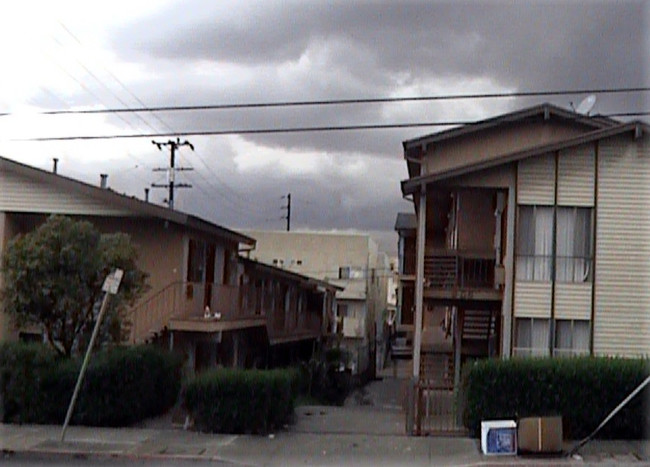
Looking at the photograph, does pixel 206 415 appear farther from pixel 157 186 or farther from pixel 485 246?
pixel 157 186

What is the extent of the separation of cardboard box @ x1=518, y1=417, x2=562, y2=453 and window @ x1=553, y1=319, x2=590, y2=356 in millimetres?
7361

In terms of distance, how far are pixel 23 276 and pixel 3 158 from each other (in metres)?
6.91

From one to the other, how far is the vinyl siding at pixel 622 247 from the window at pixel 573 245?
0.90 feet

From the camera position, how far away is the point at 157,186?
176 ft

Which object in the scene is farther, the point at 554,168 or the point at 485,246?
the point at 485,246

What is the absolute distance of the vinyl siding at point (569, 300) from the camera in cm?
2166

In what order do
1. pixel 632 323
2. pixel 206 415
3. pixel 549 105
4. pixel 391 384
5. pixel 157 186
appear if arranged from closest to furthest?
pixel 206 415 < pixel 632 323 < pixel 549 105 < pixel 391 384 < pixel 157 186

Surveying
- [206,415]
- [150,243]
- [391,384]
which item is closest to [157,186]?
[391,384]

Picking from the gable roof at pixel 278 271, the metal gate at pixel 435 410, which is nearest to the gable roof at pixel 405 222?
the gable roof at pixel 278 271

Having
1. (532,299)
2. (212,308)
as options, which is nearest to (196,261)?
(212,308)

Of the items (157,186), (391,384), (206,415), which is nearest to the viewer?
(206,415)

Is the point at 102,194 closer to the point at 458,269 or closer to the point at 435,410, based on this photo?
the point at 458,269

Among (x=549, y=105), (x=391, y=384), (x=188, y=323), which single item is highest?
(x=549, y=105)

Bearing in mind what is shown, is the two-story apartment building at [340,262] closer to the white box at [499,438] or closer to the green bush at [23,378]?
the green bush at [23,378]
